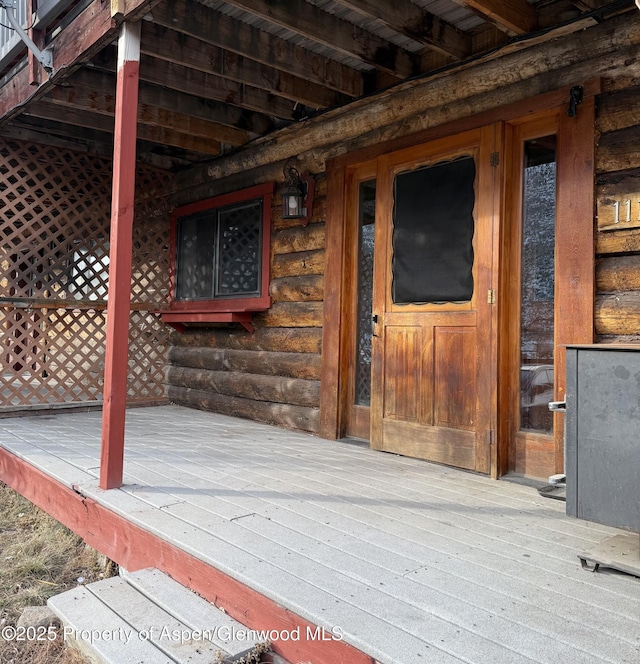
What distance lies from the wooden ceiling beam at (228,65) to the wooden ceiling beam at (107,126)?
1165mm

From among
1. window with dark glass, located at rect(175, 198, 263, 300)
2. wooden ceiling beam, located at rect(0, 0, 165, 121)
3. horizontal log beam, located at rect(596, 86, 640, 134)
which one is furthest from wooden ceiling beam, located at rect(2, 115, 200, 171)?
horizontal log beam, located at rect(596, 86, 640, 134)

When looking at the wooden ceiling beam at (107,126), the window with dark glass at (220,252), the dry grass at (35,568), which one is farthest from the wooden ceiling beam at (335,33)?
the dry grass at (35,568)

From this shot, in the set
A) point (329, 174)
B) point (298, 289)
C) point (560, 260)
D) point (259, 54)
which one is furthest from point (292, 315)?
point (560, 260)

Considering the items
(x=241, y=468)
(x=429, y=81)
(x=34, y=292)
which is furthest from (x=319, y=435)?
(x=34, y=292)

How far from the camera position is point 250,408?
190 inches

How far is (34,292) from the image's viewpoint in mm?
5125

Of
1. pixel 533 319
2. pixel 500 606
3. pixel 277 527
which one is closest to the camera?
pixel 500 606

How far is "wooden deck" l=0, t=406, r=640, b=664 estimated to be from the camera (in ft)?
4.60

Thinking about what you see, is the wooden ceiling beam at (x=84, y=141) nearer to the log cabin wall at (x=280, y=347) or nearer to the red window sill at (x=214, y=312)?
the log cabin wall at (x=280, y=347)

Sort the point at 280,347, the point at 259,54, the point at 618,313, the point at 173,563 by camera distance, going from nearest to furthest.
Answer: the point at 173,563 < the point at 618,313 < the point at 259,54 < the point at 280,347

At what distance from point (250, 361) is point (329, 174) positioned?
5.56ft

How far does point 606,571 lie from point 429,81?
2771 mm

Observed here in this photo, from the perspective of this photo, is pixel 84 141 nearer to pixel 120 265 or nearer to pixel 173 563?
pixel 120 265

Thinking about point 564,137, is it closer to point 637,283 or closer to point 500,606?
point 637,283
